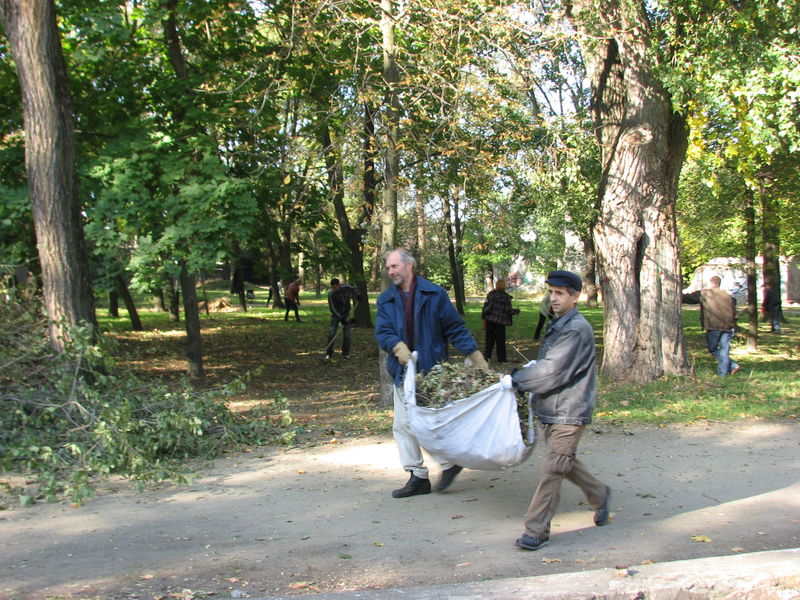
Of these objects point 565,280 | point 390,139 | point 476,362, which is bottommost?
point 476,362

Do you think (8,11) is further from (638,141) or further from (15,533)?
(638,141)

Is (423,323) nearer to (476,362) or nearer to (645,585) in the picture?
(476,362)

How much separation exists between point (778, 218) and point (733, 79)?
1003 centimetres

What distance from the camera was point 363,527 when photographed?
5.09m

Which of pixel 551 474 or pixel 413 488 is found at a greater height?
pixel 551 474

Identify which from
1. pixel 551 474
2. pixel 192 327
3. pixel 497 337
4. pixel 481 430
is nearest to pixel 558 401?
pixel 551 474

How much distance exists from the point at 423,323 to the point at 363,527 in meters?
1.54

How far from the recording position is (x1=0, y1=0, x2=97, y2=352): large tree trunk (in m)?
8.58

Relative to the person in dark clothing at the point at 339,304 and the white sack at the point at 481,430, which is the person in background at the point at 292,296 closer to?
the person in dark clothing at the point at 339,304

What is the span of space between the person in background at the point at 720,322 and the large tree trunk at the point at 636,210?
76.8 inches

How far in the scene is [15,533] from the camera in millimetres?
4996

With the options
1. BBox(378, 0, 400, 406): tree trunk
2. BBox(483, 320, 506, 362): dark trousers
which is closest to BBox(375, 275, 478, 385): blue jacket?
BBox(378, 0, 400, 406): tree trunk

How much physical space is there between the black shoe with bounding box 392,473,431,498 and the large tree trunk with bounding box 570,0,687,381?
238 inches

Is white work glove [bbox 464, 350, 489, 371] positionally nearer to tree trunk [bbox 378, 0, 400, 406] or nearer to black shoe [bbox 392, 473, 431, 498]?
black shoe [bbox 392, 473, 431, 498]
